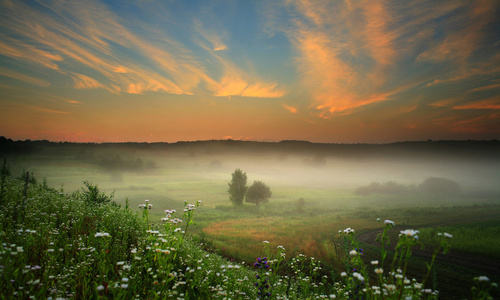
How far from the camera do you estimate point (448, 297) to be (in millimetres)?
15641

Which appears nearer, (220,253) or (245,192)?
(220,253)

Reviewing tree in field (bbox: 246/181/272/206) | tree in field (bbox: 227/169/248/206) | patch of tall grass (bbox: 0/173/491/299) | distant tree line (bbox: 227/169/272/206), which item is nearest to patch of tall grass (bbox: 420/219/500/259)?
patch of tall grass (bbox: 0/173/491/299)

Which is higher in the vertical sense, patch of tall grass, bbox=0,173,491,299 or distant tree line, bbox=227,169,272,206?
patch of tall grass, bbox=0,173,491,299

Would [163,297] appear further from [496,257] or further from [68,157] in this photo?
[68,157]

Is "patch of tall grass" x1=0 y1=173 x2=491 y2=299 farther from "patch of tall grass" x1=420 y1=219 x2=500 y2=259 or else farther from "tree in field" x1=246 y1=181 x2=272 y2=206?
"tree in field" x1=246 y1=181 x2=272 y2=206

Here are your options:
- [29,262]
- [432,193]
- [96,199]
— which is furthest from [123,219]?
[432,193]

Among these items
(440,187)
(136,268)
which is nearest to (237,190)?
(136,268)

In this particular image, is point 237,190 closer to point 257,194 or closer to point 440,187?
point 257,194

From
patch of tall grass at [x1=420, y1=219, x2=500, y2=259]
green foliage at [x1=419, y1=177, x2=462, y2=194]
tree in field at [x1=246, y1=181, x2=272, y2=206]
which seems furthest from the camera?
green foliage at [x1=419, y1=177, x2=462, y2=194]

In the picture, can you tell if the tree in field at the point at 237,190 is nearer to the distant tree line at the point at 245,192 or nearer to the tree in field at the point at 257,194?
the distant tree line at the point at 245,192

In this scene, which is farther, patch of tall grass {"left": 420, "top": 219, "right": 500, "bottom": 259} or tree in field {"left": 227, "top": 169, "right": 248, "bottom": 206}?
tree in field {"left": 227, "top": 169, "right": 248, "bottom": 206}

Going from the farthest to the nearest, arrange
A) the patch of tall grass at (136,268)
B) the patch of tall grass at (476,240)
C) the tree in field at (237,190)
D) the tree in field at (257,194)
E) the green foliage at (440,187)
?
the green foliage at (440,187) → the tree in field at (257,194) → the tree in field at (237,190) → the patch of tall grass at (476,240) → the patch of tall grass at (136,268)

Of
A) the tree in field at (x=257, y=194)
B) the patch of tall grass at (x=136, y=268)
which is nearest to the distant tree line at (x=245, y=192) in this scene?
the tree in field at (x=257, y=194)

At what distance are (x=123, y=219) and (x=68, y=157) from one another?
15589 cm
